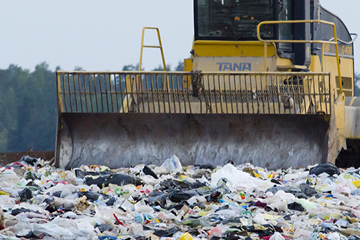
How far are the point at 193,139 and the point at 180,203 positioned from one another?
2.32m

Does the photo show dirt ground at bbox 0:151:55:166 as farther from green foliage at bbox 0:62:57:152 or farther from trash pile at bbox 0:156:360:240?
green foliage at bbox 0:62:57:152

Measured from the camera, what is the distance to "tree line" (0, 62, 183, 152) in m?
45.3

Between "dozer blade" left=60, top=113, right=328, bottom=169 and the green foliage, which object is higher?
"dozer blade" left=60, top=113, right=328, bottom=169

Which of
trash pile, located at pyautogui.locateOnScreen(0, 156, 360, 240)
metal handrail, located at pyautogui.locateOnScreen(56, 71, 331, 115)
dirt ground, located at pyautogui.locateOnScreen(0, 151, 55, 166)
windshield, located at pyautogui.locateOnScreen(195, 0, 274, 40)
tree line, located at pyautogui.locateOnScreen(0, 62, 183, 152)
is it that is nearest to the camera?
trash pile, located at pyautogui.locateOnScreen(0, 156, 360, 240)

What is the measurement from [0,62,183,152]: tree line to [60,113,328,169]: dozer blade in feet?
111

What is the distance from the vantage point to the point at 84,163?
7.72 meters

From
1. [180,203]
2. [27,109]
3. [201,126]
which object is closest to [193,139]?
[201,126]

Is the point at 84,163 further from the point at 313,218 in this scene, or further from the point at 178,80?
the point at 313,218

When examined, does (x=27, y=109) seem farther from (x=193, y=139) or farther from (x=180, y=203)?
(x=180, y=203)

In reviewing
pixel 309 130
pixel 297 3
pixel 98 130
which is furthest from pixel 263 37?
pixel 98 130

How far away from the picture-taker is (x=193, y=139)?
7.66 metres

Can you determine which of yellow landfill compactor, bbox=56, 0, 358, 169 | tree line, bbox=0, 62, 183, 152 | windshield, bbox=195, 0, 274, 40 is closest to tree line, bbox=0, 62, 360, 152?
tree line, bbox=0, 62, 183, 152

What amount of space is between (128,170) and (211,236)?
2.89 m

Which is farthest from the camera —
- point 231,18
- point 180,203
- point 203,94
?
point 231,18
